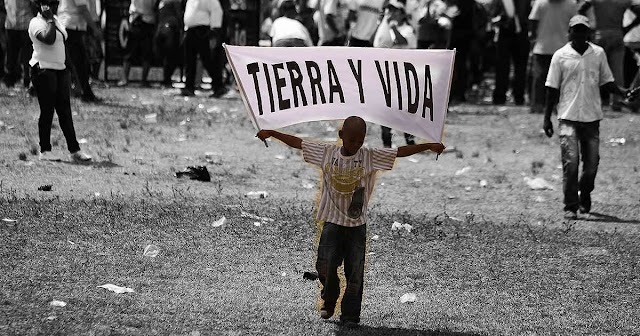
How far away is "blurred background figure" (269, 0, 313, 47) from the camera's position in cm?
1507

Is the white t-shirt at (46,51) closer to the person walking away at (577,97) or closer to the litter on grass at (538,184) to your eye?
the person walking away at (577,97)

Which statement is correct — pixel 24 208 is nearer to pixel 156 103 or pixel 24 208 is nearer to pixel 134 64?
pixel 156 103

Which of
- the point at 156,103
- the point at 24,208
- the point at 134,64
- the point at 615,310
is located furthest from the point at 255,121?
the point at 134,64

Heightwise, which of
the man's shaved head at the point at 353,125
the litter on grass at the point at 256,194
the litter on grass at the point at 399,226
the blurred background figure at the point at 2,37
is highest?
the man's shaved head at the point at 353,125

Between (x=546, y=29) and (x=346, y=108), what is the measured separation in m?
11.1

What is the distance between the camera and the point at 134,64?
20.3m

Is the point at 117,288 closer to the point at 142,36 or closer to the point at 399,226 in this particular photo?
the point at 399,226

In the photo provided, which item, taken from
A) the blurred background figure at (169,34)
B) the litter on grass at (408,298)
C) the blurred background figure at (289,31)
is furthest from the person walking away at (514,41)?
the litter on grass at (408,298)

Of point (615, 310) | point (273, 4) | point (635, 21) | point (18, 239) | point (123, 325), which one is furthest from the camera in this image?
point (273, 4)

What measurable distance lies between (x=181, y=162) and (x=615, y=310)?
6.13 metres

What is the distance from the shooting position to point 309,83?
273 inches

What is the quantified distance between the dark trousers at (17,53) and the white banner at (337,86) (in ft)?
36.4

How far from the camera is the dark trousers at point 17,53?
17500 millimetres

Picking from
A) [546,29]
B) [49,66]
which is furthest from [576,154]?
[546,29]
